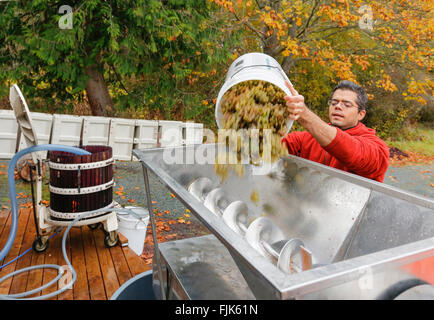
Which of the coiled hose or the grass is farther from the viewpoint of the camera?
the grass

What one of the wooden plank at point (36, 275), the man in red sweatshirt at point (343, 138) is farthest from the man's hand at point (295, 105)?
the wooden plank at point (36, 275)

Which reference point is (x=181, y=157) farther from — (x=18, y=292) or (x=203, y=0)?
(x=203, y=0)

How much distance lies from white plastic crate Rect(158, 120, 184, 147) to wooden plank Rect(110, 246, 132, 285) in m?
4.32

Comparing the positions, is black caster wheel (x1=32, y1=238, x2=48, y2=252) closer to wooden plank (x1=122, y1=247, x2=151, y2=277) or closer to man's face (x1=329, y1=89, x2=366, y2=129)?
wooden plank (x1=122, y1=247, x2=151, y2=277)

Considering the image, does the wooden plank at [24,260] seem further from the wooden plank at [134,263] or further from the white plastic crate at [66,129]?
the white plastic crate at [66,129]

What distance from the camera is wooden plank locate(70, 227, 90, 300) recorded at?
2.49m

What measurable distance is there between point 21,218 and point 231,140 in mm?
3078

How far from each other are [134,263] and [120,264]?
4.9 inches

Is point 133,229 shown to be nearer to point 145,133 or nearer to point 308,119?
point 308,119

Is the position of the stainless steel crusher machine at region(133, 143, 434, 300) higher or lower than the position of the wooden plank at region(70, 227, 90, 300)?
higher

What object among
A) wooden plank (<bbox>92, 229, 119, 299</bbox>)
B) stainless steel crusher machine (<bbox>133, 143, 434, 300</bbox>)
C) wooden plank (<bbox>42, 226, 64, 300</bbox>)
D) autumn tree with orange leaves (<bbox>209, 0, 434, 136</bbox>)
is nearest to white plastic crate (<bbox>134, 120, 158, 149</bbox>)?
autumn tree with orange leaves (<bbox>209, 0, 434, 136</bbox>)

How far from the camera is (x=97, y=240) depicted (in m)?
3.29

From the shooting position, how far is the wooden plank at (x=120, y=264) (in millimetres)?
2722
